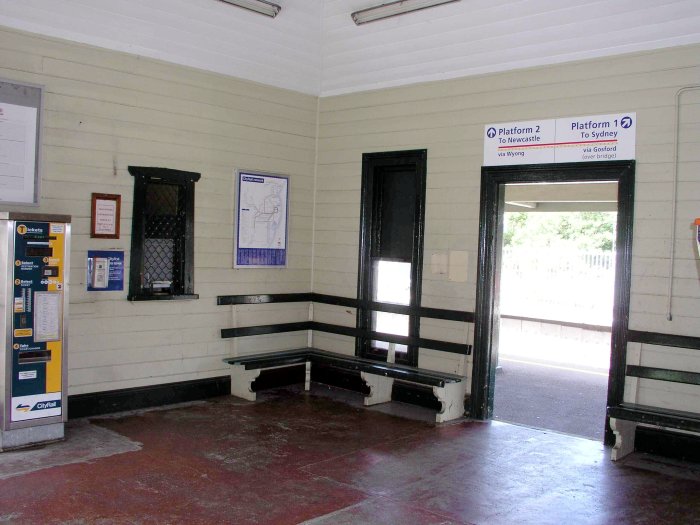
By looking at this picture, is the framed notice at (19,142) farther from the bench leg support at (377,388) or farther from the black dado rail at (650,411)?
the black dado rail at (650,411)

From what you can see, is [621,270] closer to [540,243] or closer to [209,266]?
[209,266]

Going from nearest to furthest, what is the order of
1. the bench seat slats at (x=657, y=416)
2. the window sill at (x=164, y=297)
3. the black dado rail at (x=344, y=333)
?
the bench seat slats at (x=657, y=416) → the window sill at (x=164, y=297) → the black dado rail at (x=344, y=333)

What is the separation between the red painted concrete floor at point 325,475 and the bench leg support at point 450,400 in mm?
133

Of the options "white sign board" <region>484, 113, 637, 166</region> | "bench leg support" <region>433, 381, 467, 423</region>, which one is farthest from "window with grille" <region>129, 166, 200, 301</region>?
"white sign board" <region>484, 113, 637, 166</region>

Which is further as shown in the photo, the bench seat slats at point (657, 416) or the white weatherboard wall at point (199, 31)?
the white weatherboard wall at point (199, 31)

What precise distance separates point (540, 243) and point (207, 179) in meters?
18.5

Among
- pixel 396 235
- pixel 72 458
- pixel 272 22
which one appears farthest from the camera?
pixel 396 235

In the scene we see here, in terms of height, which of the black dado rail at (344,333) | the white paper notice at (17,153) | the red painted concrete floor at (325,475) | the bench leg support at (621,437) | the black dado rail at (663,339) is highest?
the white paper notice at (17,153)

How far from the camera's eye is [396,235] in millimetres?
7391

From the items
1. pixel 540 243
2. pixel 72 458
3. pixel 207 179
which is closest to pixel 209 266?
pixel 207 179

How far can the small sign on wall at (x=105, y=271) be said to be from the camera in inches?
239

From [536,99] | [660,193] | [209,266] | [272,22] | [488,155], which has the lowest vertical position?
[209,266]

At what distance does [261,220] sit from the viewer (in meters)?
7.47

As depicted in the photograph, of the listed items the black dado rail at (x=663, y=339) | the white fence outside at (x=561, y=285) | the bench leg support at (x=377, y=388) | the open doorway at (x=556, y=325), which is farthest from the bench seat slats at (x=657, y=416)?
the white fence outside at (x=561, y=285)
